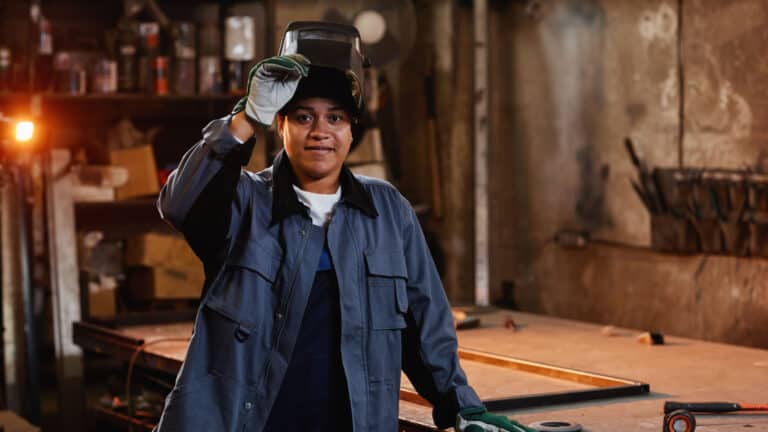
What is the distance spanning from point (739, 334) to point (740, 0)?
53.5 inches

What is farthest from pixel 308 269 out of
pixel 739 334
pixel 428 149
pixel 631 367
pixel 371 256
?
pixel 428 149

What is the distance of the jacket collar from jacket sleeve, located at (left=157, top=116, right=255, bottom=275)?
0.36 ft

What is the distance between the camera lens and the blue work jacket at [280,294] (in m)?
2.28

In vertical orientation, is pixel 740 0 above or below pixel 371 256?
above

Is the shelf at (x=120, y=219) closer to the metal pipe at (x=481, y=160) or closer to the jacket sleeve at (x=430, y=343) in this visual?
the metal pipe at (x=481, y=160)

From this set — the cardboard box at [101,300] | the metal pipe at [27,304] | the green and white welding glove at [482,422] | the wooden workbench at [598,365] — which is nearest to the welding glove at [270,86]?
the green and white welding glove at [482,422]

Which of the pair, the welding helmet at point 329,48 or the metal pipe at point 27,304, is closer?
the welding helmet at point 329,48

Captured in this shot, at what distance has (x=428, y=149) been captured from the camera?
6.71 metres

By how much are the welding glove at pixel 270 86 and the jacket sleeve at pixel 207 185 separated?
Answer: 63 millimetres

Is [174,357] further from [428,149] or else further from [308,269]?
[428,149]

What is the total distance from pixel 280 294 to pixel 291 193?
0.71 ft

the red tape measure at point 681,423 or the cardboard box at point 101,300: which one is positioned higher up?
the red tape measure at point 681,423

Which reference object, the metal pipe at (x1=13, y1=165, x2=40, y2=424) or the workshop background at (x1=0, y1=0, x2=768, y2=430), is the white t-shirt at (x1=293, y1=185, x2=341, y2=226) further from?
the metal pipe at (x1=13, y1=165, x2=40, y2=424)

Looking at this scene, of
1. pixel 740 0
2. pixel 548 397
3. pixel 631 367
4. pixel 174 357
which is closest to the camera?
pixel 548 397
